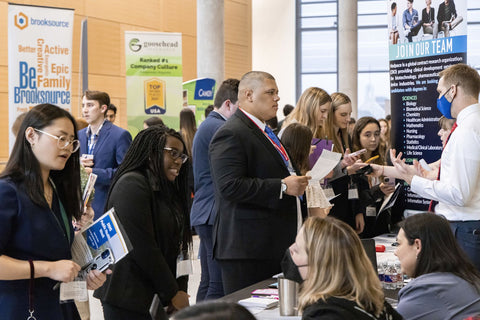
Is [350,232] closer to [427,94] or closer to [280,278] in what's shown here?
[280,278]

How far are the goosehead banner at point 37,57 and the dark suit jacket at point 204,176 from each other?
7.30 ft

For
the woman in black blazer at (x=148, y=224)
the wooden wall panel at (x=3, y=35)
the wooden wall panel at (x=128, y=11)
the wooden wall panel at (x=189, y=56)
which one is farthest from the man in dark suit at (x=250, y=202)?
the wooden wall panel at (x=189, y=56)

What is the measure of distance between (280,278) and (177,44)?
21.6ft

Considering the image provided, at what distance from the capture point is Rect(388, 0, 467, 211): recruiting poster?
14.4 feet

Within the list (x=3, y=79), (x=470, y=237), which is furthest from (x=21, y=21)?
(x=3, y=79)

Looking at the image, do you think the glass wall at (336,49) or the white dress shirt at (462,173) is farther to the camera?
the glass wall at (336,49)

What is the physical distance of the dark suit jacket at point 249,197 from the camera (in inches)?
135

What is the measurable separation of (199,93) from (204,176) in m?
5.60

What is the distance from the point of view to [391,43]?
4938 millimetres

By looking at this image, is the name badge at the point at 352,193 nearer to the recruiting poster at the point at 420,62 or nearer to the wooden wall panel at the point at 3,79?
the recruiting poster at the point at 420,62

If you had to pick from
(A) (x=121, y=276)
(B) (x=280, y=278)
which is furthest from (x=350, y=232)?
(A) (x=121, y=276)

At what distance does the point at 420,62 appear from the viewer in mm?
4668

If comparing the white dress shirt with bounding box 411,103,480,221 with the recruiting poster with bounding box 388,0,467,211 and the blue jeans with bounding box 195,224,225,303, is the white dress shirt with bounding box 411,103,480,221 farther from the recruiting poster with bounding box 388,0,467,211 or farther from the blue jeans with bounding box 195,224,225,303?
the blue jeans with bounding box 195,224,225,303

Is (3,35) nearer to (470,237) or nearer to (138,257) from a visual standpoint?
(138,257)
